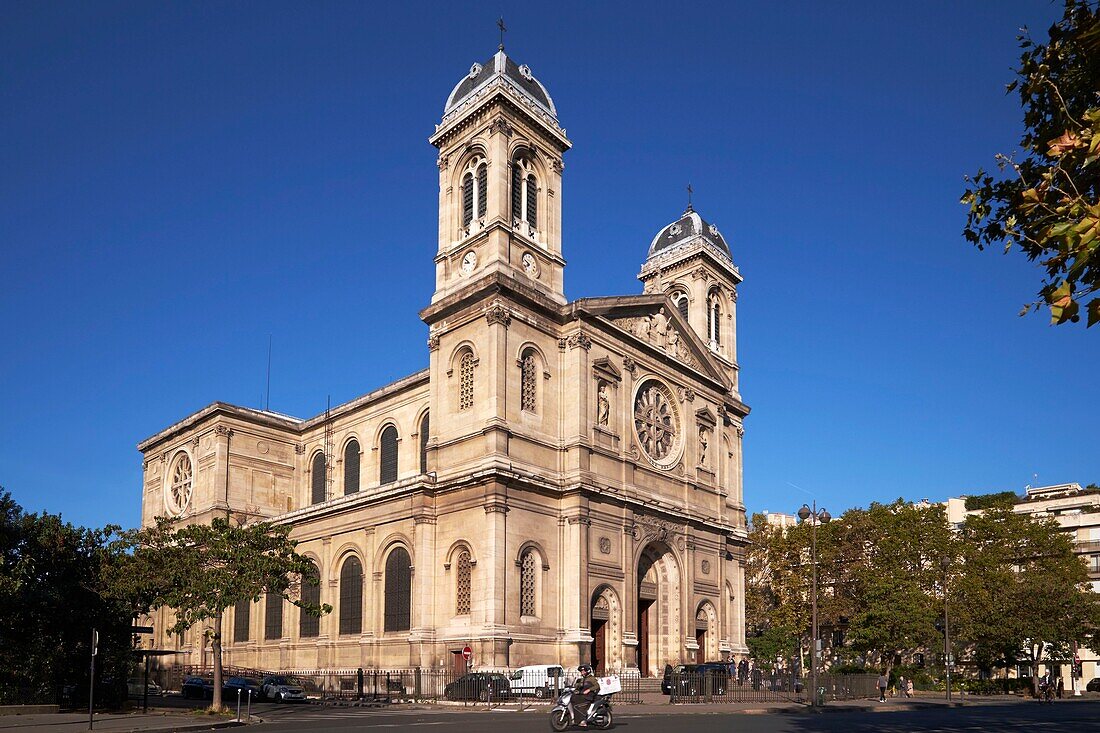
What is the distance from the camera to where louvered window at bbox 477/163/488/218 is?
44.1 metres

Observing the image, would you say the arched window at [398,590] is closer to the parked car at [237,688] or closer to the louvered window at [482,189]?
the parked car at [237,688]

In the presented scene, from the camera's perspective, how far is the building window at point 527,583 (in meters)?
40.1

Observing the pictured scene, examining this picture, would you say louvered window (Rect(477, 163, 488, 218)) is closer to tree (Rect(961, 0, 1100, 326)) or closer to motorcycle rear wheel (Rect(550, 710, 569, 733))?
motorcycle rear wheel (Rect(550, 710, 569, 733))

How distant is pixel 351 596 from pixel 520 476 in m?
12.2

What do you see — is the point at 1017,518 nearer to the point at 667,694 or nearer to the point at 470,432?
the point at 667,694

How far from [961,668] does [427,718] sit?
170ft

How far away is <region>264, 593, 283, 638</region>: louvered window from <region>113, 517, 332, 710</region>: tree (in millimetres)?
18745

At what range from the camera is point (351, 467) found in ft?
187

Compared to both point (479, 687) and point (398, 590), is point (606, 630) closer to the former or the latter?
point (398, 590)

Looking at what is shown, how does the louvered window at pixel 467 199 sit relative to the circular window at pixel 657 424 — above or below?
above

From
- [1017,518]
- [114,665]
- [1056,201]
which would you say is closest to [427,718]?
[114,665]

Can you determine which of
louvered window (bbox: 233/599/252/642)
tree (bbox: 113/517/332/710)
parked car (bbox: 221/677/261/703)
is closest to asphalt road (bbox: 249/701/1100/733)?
tree (bbox: 113/517/332/710)

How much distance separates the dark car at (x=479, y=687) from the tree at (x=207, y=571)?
18.2 ft


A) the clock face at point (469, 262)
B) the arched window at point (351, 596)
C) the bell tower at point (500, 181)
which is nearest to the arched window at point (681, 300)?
the bell tower at point (500, 181)
